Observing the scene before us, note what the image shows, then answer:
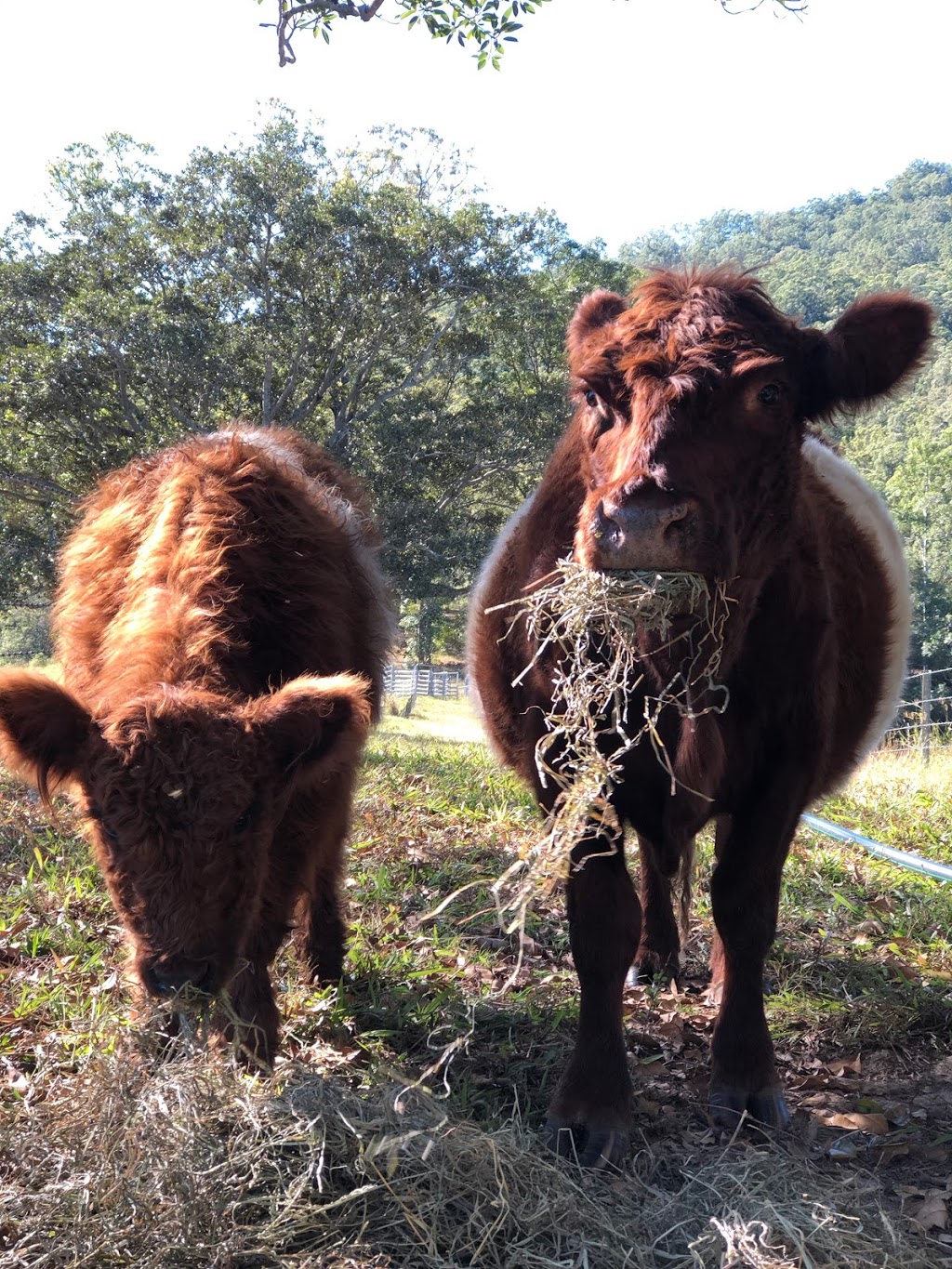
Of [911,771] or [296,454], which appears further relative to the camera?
[911,771]

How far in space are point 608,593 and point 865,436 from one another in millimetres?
65746

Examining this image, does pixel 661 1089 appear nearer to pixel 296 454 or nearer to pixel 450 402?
pixel 296 454

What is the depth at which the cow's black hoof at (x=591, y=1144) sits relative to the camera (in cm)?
302

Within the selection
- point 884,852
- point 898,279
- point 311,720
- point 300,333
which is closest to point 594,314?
point 311,720

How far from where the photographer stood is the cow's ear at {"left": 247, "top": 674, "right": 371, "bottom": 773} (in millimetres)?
3137

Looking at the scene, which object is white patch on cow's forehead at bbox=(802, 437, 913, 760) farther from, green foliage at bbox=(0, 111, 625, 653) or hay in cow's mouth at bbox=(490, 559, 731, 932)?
green foliage at bbox=(0, 111, 625, 653)

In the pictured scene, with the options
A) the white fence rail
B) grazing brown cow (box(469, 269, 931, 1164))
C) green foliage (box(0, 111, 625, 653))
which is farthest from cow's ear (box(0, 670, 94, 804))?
the white fence rail

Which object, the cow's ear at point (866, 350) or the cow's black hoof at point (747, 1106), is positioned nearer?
the cow's ear at point (866, 350)

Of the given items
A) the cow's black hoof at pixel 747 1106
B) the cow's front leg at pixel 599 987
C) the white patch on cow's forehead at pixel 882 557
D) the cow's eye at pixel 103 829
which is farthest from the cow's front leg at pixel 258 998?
the white patch on cow's forehead at pixel 882 557

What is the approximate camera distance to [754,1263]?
2379 millimetres

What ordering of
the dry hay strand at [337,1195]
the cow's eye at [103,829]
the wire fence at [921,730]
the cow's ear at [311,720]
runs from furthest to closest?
the wire fence at [921,730], the cow's ear at [311,720], the cow's eye at [103,829], the dry hay strand at [337,1195]

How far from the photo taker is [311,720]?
317 centimetres

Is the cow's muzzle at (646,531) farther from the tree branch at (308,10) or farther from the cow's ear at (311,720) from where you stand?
the tree branch at (308,10)

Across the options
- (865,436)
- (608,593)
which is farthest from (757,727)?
(865,436)
